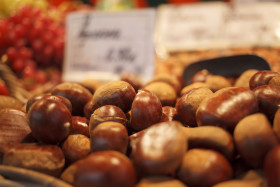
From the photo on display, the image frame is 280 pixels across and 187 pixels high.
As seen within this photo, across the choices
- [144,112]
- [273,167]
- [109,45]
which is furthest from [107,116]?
[109,45]

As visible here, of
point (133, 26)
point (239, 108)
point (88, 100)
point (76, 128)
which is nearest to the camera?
point (239, 108)

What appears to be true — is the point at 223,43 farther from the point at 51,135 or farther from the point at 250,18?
the point at 51,135

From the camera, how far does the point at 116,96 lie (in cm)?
89

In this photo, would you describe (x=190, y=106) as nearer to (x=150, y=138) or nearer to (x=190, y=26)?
(x=150, y=138)

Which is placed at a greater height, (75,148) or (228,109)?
(228,109)

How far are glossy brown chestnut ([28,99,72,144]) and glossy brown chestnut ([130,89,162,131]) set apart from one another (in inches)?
7.6

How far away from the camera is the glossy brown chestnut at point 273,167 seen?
563 mm

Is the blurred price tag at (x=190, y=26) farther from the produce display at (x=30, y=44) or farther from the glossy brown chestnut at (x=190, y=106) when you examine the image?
the glossy brown chestnut at (x=190, y=106)

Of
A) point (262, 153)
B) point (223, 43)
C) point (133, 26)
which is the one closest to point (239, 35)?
point (223, 43)

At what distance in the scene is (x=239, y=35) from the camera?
2.07m

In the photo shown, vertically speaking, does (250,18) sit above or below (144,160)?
above

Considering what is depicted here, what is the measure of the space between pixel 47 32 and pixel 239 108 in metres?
1.61

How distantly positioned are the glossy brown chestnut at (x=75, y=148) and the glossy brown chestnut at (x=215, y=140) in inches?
11.9

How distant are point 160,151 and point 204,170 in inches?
4.4
